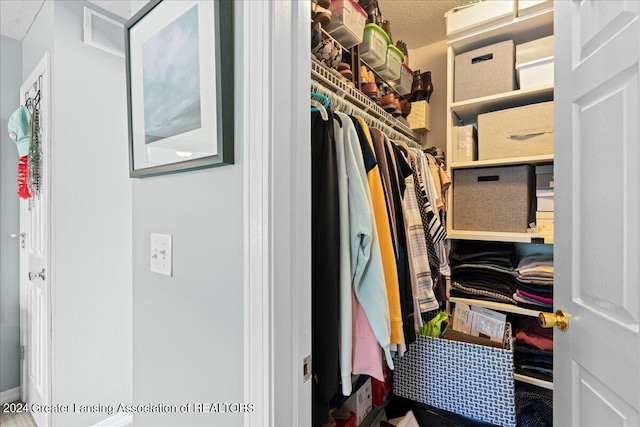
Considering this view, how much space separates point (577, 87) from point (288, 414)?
1.05 meters

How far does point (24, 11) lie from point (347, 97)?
1.93 metres

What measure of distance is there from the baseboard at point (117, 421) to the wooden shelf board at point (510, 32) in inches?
113

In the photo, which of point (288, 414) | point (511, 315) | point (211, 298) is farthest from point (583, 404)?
point (511, 315)

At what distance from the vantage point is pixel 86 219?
5.60 ft

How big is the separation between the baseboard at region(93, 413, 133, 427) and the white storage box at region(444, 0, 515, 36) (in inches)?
114

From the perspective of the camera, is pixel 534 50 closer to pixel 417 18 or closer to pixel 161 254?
pixel 417 18

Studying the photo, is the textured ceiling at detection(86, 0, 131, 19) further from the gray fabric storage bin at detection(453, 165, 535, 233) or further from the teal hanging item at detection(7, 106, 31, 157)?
the gray fabric storage bin at detection(453, 165, 535, 233)

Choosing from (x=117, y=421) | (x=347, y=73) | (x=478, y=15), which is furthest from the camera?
(x=117, y=421)

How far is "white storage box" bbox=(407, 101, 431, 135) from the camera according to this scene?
2.12 meters

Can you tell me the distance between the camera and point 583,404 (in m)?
0.81

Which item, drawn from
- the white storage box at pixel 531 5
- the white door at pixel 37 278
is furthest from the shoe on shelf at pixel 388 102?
the white door at pixel 37 278

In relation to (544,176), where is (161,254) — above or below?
below

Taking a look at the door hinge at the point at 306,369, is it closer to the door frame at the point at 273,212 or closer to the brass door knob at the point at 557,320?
the door frame at the point at 273,212

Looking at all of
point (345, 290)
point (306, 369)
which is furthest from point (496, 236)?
point (306, 369)
